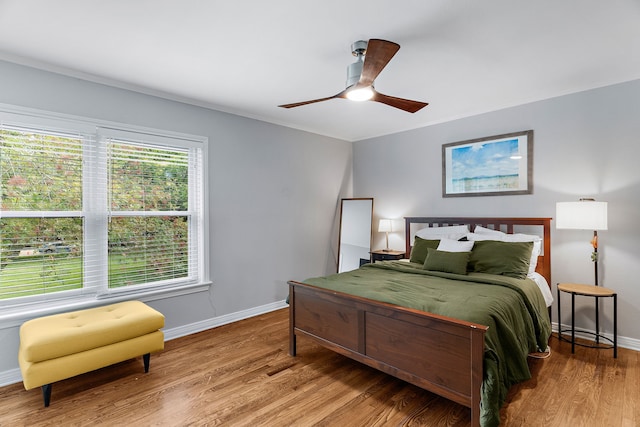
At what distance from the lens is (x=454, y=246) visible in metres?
3.56

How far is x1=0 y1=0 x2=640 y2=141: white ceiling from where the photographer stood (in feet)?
6.63

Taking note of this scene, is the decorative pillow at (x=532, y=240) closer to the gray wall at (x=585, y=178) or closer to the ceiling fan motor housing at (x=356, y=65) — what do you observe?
the gray wall at (x=585, y=178)

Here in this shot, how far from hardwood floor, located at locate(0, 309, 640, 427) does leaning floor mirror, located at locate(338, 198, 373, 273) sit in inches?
82.3

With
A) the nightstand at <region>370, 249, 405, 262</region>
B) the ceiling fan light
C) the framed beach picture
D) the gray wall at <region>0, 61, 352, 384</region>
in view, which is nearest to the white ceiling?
the gray wall at <region>0, 61, 352, 384</region>

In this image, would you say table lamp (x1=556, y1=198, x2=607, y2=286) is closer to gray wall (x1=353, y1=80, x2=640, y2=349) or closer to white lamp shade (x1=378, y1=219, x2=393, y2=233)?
gray wall (x1=353, y1=80, x2=640, y2=349)

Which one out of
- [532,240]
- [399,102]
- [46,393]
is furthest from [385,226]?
[46,393]

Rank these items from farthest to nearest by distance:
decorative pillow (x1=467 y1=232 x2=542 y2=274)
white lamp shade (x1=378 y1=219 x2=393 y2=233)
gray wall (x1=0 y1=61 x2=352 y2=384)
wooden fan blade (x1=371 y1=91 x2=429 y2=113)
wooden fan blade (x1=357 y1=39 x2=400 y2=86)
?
white lamp shade (x1=378 y1=219 x2=393 y2=233) → decorative pillow (x1=467 y1=232 x2=542 y2=274) → gray wall (x1=0 y1=61 x2=352 y2=384) → wooden fan blade (x1=371 y1=91 x2=429 y2=113) → wooden fan blade (x1=357 y1=39 x2=400 y2=86)

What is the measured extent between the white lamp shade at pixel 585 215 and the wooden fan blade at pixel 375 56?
2256mm

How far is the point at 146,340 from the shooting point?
2.68m

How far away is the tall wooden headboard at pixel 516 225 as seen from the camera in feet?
11.6

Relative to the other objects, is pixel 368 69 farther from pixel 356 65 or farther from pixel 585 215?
pixel 585 215

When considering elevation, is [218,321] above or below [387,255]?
below

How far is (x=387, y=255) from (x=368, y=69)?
2.95 metres

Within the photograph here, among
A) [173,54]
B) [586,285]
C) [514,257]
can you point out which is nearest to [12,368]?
[173,54]
